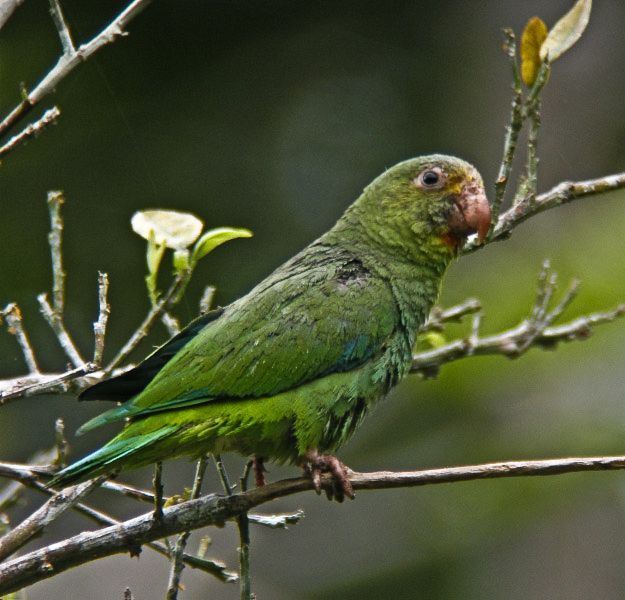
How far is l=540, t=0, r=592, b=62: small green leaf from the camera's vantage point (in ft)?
11.3

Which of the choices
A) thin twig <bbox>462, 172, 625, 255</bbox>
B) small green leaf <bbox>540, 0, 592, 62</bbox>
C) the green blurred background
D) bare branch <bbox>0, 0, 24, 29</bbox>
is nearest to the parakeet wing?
thin twig <bbox>462, 172, 625, 255</bbox>

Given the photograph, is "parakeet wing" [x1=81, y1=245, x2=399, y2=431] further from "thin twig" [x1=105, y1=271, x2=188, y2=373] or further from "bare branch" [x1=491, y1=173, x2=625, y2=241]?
"bare branch" [x1=491, y1=173, x2=625, y2=241]

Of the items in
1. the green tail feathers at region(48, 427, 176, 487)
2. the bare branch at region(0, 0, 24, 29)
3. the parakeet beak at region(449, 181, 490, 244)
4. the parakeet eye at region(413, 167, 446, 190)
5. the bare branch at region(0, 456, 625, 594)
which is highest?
the bare branch at region(0, 0, 24, 29)

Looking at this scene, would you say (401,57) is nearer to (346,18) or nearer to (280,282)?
(346,18)

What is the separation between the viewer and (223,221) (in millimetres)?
9406

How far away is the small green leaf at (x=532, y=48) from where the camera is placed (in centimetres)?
346

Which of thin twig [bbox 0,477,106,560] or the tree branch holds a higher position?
the tree branch

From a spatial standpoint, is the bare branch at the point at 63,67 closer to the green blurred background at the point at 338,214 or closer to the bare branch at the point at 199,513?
the bare branch at the point at 199,513

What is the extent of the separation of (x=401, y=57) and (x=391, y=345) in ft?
25.4

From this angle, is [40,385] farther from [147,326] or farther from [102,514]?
[102,514]

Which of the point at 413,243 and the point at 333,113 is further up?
the point at 333,113

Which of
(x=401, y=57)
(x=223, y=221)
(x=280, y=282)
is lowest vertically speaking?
(x=280, y=282)

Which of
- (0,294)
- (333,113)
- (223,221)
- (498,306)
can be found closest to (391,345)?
(498,306)

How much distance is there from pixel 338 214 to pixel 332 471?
6.77 metres
